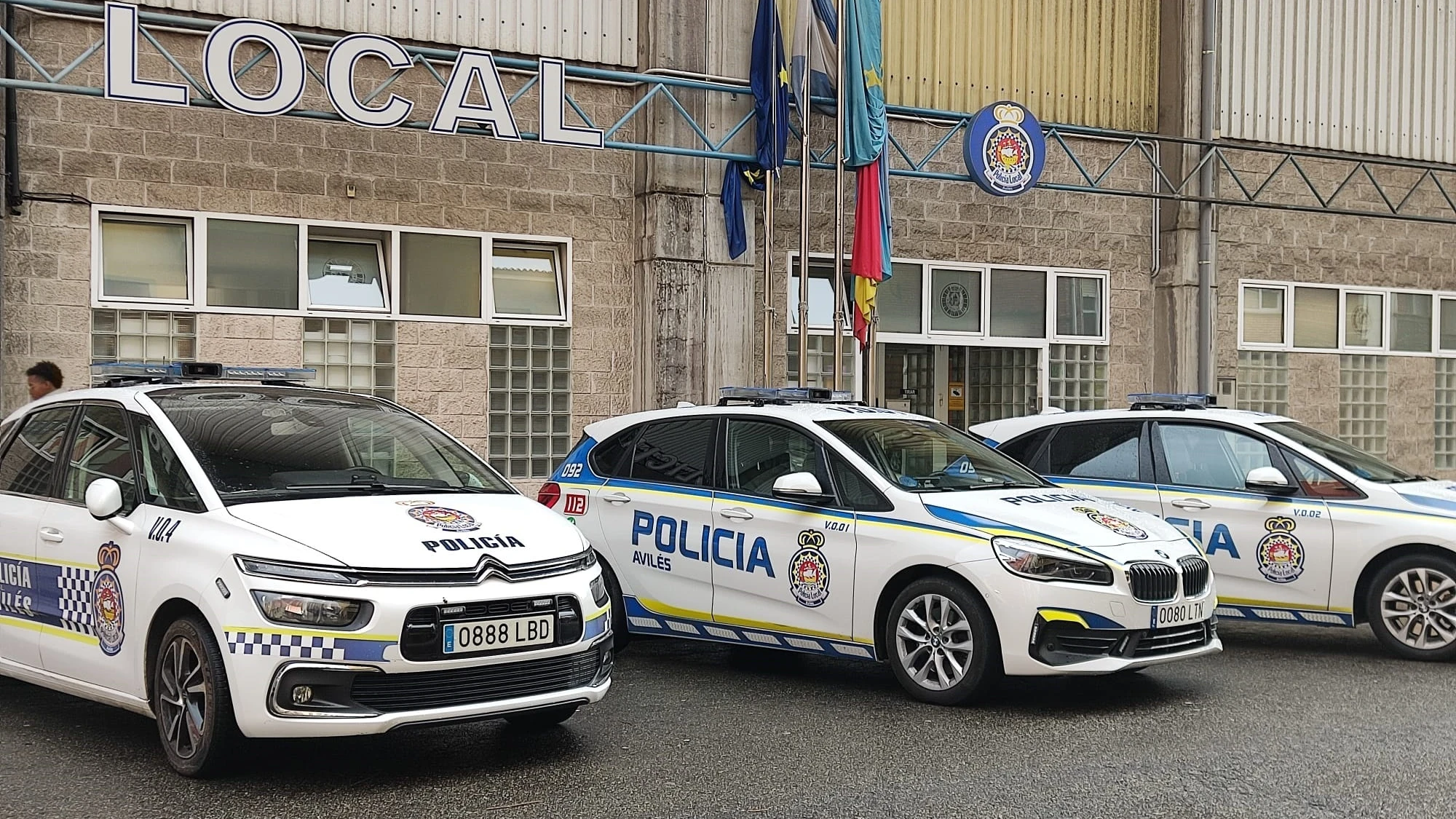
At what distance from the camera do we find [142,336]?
41.2 ft

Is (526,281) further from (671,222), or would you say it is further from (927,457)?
(927,457)

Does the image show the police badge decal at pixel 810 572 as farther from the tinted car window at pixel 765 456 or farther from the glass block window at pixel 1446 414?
the glass block window at pixel 1446 414

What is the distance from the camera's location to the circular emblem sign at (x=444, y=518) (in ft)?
20.2

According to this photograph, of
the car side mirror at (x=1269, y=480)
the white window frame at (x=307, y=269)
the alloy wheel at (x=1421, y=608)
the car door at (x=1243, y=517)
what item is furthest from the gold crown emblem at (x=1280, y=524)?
the white window frame at (x=307, y=269)

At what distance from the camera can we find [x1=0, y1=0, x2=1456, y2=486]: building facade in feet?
40.8

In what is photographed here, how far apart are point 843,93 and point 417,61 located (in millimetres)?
3931

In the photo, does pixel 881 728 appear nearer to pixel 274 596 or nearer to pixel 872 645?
pixel 872 645

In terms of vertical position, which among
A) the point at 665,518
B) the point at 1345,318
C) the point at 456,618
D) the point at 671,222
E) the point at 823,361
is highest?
the point at 671,222

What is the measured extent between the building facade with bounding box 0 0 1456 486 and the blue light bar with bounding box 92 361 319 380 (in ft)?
14.4

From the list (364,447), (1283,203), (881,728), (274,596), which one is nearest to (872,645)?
(881,728)

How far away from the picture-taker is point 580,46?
47.4ft

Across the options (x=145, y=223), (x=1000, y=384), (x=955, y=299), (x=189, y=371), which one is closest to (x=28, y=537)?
(x=189, y=371)

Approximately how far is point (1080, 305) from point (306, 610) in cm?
1341

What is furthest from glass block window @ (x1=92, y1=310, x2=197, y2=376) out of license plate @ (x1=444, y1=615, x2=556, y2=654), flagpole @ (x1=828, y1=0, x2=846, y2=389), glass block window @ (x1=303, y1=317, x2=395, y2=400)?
license plate @ (x1=444, y1=615, x2=556, y2=654)
